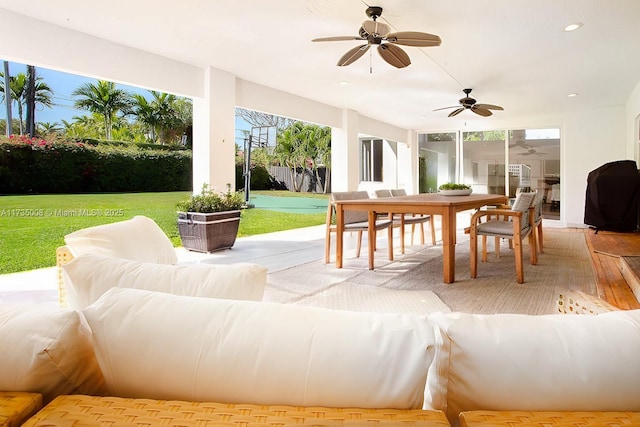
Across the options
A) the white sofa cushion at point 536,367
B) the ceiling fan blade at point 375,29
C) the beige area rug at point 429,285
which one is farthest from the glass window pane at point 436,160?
the white sofa cushion at point 536,367

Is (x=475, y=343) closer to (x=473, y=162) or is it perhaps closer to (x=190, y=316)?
(x=190, y=316)

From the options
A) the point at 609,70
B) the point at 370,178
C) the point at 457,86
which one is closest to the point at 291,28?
the point at 457,86

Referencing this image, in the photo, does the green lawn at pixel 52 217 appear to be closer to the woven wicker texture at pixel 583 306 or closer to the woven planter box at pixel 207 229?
A: the woven planter box at pixel 207 229

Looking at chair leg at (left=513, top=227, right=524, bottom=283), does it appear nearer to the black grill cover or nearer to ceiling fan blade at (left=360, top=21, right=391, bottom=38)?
ceiling fan blade at (left=360, top=21, right=391, bottom=38)

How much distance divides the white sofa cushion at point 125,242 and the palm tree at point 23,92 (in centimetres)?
332

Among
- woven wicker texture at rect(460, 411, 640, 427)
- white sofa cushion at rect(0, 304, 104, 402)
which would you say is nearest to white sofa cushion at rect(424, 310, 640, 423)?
woven wicker texture at rect(460, 411, 640, 427)

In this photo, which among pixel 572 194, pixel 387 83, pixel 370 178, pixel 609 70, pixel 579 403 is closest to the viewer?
pixel 579 403

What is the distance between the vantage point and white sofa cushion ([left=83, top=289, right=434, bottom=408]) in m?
0.56

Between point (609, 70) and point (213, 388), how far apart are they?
6479mm

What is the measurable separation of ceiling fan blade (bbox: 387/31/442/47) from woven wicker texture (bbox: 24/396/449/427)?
10.4ft

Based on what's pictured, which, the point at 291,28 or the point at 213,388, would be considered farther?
the point at 291,28

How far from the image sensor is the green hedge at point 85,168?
437 cm

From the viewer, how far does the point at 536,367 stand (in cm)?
56

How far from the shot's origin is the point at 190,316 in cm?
65
